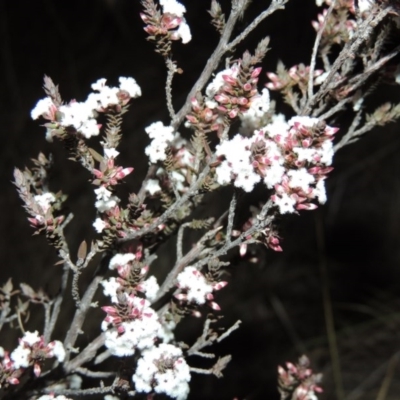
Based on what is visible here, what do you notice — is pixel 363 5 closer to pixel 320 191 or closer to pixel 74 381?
pixel 320 191

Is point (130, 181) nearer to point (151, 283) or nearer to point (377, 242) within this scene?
point (377, 242)

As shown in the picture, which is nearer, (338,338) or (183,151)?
(183,151)

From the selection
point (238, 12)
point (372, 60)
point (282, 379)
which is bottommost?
point (282, 379)

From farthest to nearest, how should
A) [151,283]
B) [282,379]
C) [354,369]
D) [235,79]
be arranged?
[354,369] → [282,379] → [151,283] → [235,79]

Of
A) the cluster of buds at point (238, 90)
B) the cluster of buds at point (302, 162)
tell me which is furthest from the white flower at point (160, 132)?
the cluster of buds at point (302, 162)

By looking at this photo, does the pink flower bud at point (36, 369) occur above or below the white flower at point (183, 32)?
below

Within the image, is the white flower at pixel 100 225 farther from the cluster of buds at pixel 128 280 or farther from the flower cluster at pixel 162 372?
the flower cluster at pixel 162 372

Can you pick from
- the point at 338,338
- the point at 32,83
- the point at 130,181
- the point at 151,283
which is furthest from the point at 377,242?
the point at 151,283

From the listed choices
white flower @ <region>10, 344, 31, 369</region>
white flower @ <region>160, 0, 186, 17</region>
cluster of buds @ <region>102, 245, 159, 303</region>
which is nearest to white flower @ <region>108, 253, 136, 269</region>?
cluster of buds @ <region>102, 245, 159, 303</region>
